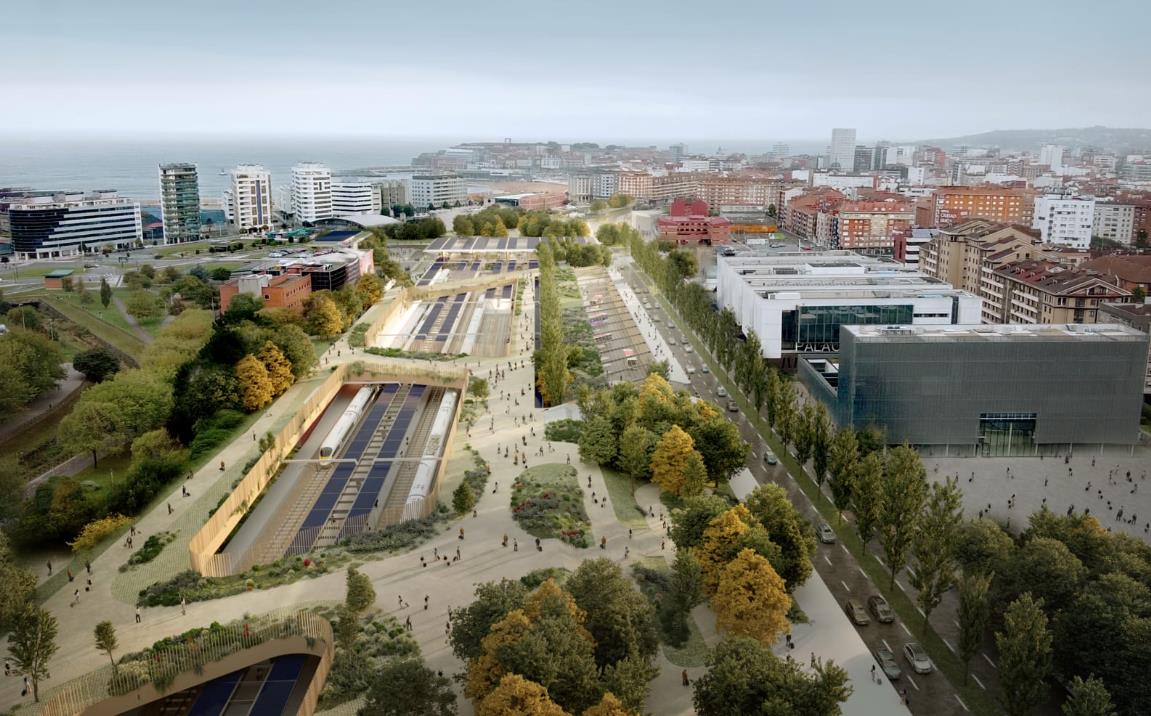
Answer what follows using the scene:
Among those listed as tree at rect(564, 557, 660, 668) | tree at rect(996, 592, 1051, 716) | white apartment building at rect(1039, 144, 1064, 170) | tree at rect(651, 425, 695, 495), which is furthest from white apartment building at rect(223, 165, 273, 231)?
white apartment building at rect(1039, 144, 1064, 170)

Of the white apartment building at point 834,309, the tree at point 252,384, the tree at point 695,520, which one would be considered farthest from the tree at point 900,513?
the tree at point 252,384

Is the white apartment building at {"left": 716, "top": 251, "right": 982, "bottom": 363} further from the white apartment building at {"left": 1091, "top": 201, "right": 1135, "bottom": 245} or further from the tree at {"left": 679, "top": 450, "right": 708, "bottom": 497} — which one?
the white apartment building at {"left": 1091, "top": 201, "right": 1135, "bottom": 245}

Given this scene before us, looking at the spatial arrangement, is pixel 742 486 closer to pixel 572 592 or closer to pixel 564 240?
pixel 572 592

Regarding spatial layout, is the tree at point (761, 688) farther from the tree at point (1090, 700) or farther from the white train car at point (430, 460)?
the white train car at point (430, 460)

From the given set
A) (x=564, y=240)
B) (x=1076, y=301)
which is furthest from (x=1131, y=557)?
(x=564, y=240)

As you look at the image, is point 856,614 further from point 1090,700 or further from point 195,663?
point 195,663

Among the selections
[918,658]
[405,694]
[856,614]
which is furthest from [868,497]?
[405,694]
